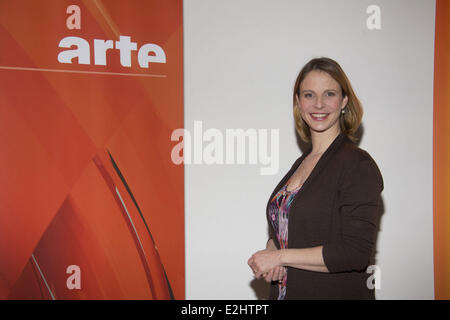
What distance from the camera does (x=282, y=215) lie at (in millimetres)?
1710

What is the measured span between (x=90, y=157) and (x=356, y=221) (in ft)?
5.30

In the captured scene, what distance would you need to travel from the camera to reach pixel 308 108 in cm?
179

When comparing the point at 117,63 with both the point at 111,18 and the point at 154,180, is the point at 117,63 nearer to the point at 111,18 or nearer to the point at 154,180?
the point at 111,18

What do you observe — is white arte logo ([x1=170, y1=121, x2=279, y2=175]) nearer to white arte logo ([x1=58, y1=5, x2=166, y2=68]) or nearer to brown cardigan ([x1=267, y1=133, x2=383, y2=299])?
white arte logo ([x1=58, y1=5, x2=166, y2=68])

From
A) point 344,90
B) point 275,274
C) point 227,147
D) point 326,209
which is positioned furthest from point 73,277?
point 344,90

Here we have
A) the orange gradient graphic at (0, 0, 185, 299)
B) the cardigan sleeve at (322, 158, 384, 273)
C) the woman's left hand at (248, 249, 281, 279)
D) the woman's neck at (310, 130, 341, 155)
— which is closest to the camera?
the cardigan sleeve at (322, 158, 384, 273)

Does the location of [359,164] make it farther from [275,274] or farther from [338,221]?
[275,274]

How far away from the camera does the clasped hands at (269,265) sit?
1.57 metres

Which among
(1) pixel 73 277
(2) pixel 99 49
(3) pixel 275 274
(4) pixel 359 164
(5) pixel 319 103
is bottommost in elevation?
(1) pixel 73 277

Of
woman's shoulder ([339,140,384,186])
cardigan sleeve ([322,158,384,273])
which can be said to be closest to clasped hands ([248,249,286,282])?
cardigan sleeve ([322,158,384,273])

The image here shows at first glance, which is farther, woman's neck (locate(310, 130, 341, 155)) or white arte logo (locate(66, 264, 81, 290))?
white arte logo (locate(66, 264, 81, 290))

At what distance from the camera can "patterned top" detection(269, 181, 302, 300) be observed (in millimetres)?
1688

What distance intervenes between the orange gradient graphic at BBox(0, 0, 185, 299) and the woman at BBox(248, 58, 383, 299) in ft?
3.15
